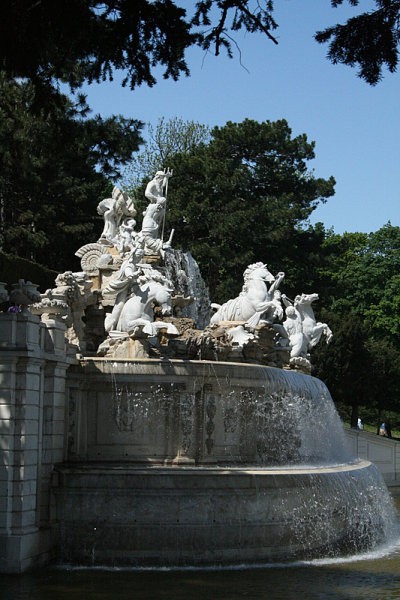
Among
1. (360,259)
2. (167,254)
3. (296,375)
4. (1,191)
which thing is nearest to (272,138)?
(360,259)

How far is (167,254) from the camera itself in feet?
93.3

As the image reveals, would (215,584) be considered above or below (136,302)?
below

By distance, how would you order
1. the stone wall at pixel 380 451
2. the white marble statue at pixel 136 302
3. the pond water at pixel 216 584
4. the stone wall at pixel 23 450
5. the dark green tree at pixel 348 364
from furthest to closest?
the dark green tree at pixel 348 364 → the stone wall at pixel 380 451 → the white marble statue at pixel 136 302 → the stone wall at pixel 23 450 → the pond water at pixel 216 584

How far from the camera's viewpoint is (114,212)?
2717 centimetres

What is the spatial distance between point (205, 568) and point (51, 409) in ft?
11.2

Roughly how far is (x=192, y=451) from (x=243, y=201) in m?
28.9

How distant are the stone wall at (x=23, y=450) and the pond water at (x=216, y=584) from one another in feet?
1.52

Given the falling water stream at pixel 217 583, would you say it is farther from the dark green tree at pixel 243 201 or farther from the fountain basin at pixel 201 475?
the dark green tree at pixel 243 201

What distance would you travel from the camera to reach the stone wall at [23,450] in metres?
15.7

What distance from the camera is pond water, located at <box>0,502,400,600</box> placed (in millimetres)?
14195

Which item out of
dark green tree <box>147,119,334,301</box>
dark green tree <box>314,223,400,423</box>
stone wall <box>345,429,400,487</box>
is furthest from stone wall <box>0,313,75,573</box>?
dark green tree <box>314,223,400,423</box>

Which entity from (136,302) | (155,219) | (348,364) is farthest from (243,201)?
(136,302)

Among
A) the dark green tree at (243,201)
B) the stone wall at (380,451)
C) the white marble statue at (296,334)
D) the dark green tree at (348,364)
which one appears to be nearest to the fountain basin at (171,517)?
the white marble statue at (296,334)

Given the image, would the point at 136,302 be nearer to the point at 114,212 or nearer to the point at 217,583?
the point at 217,583
